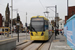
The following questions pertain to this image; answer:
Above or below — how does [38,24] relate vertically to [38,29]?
above

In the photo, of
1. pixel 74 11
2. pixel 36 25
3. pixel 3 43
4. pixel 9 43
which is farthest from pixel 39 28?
pixel 74 11

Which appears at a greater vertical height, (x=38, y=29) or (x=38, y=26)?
(x=38, y=26)

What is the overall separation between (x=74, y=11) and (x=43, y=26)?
33834 mm

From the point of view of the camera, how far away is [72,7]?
4978cm

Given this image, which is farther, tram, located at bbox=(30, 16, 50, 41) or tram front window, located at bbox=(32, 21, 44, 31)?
tram front window, located at bbox=(32, 21, 44, 31)

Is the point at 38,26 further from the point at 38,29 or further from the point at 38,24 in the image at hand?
the point at 38,29

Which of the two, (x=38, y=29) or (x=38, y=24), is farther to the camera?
(x=38, y=24)

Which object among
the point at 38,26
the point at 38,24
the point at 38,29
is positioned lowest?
the point at 38,29

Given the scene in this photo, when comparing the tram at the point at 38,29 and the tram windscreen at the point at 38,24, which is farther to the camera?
the tram windscreen at the point at 38,24

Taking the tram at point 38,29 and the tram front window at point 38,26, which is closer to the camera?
the tram at point 38,29

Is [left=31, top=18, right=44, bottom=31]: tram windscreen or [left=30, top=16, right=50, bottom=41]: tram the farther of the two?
[left=31, top=18, right=44, bottom=31]: tram windscreen

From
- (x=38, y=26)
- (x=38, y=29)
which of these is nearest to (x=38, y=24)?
(x=38, y=26)

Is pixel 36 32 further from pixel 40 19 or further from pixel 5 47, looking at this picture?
pixel 5 47

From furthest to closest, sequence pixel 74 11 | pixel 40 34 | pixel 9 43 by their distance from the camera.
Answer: pixel 74 11, pixel 40 34, pixel 9 43
